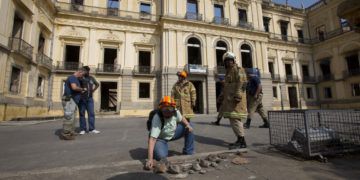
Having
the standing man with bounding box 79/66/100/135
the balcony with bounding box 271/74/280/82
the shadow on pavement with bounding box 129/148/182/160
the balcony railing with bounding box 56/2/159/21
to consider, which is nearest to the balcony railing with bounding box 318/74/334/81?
the balcony with bounding box 271/74/280/82

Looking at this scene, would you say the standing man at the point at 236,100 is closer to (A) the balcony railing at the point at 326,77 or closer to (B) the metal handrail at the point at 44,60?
(B) the metal handrail at the point at 44,60

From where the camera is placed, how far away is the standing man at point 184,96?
3.80 metres

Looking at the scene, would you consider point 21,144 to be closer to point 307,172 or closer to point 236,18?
point 307,172

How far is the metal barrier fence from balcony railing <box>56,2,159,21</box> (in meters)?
17.5

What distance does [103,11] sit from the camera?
17.9 meters

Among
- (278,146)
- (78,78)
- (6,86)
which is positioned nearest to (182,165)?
(278,146)

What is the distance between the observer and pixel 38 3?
43.9 feet

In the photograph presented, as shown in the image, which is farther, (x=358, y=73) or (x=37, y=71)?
(x=358, y=73)

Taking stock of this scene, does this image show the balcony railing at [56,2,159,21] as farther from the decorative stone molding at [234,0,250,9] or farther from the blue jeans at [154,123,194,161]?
the blue jeans at [154,123,194,161]

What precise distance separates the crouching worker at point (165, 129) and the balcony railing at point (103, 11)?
17.2 meters

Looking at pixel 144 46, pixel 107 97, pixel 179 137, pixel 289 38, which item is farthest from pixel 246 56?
pixel 179 137

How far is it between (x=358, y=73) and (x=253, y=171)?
26.1m

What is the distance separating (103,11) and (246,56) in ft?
49.5

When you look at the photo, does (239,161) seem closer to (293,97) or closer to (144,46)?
(144,46)
